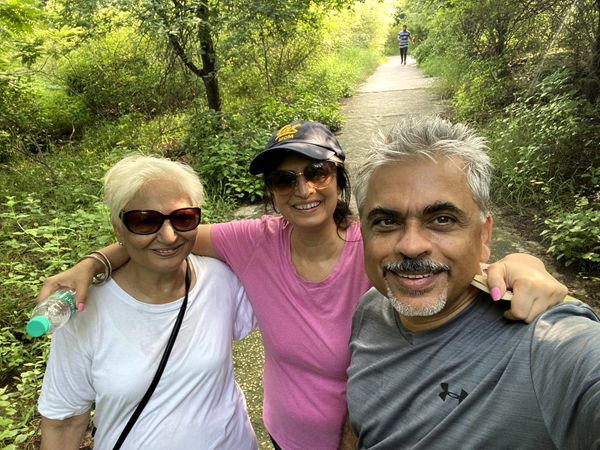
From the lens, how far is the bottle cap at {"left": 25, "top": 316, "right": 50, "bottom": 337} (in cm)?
112

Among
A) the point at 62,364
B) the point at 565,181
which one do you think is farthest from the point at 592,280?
the point at 62,364

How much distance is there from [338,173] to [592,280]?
2660 mm

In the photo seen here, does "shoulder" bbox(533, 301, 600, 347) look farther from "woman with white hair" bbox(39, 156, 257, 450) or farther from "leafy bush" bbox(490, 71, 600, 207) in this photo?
"leafy bush" bbox(490, 71, 600, 207)

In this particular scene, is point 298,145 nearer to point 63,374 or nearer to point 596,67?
point 63,374

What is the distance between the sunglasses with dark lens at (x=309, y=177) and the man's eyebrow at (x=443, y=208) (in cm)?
61

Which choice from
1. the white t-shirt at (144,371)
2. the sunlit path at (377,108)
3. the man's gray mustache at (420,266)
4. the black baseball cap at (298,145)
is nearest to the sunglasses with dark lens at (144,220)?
the white t-shirt at (144,371)

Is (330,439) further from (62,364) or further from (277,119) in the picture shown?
(277,119)

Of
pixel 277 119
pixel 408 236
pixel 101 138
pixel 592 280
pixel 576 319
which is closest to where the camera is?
pixel 576 319

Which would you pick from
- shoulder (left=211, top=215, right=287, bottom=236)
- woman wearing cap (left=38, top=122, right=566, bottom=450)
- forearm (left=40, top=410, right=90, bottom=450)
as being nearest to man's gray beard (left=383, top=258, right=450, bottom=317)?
woman wearing cap (left=38, top=122, right=566, bottom=450)

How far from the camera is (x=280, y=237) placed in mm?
1721

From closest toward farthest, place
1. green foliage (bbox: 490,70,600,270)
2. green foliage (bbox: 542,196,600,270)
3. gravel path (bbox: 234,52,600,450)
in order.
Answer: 1. gravel path (bbox: 234,52,600,450)
2. green foliage (bbox: 542,196,600,270)
3. green foliage (bbox: 490,70,600,270)

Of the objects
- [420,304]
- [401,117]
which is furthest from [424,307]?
[401,117]

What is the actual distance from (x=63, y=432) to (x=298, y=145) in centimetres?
145

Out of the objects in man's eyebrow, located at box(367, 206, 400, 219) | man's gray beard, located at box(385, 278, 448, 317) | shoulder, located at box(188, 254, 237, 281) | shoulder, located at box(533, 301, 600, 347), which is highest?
man's eyebrow, located at box(367, 206, 400, 219)
